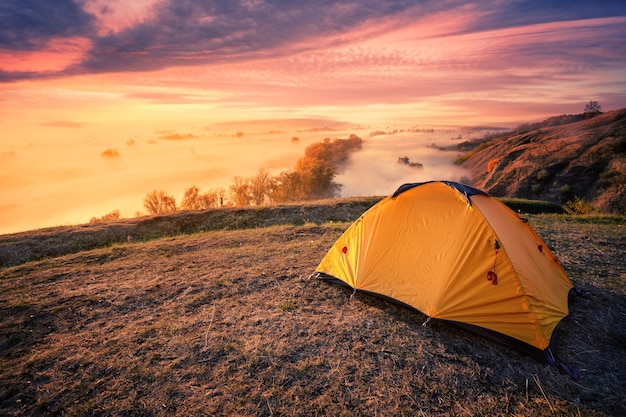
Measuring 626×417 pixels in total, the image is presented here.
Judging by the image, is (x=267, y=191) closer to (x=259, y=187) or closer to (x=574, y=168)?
(x=259, y=187)

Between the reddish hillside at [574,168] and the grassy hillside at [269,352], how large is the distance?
26.1m

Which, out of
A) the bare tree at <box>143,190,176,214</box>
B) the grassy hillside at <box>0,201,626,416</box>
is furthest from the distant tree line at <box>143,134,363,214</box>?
the grassy hillside at <box>0,201,626,416</box>

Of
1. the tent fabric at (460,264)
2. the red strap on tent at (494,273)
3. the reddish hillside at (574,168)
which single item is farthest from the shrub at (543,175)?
the red strap on tent at (494,273)

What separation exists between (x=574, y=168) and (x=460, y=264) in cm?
3571

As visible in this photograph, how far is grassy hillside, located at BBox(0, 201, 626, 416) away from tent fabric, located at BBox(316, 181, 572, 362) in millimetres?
438

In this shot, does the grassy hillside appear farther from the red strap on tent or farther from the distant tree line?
the distant tree line

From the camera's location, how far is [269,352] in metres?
5.88

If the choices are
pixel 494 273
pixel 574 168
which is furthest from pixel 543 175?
pixel 494 273

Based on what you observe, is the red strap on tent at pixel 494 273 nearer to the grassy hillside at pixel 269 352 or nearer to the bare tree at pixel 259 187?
the grassy hillside at pixel 269 352

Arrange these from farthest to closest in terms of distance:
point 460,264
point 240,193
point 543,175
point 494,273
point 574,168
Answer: point 240,193
point 543,175
point 574,168
point 460,264
point 494,273

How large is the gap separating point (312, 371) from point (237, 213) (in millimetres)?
15058

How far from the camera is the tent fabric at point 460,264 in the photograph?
5.97 meters

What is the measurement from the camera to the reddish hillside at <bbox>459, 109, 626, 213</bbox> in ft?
97.6

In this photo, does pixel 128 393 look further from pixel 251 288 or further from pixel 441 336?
pixel 441 336
